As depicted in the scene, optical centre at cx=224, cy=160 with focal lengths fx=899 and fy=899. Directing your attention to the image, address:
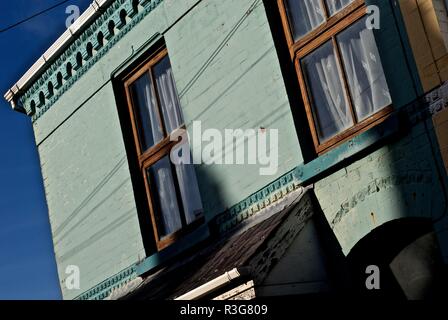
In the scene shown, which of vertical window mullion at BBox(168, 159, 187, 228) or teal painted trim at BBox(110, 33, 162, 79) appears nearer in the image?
vertical window mullion at BBox(168, 159, 187, 228)

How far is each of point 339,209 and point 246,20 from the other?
8.10 feet

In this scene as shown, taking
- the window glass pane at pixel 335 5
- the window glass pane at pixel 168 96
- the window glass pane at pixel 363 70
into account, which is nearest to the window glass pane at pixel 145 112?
the window glass pane at pixel 168 96

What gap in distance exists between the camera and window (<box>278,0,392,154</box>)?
327 inches

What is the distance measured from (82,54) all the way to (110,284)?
3102mm

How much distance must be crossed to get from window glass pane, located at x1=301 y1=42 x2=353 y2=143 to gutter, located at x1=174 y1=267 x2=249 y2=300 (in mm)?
1891

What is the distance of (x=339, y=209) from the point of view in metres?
8.19

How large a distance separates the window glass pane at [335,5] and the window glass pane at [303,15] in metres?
0.09

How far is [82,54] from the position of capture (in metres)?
12.0

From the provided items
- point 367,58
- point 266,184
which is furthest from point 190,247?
point 367,58

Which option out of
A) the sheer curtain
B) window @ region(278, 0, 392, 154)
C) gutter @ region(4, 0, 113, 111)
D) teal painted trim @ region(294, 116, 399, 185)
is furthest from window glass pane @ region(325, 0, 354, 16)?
gutter @ region(4, 0, 113, 111)

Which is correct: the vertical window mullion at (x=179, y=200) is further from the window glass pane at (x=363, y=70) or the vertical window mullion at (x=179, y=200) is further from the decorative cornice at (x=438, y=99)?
the decorative cornice at (x=438, y=99)

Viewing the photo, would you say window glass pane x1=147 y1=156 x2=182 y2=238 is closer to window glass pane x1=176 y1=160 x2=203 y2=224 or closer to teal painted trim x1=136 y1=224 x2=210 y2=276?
window glass pane x1=176 y1=160 x2=203 y2=224

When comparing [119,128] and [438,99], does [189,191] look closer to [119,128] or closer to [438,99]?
[119,128]

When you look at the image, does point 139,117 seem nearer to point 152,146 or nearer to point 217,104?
point 152,146
